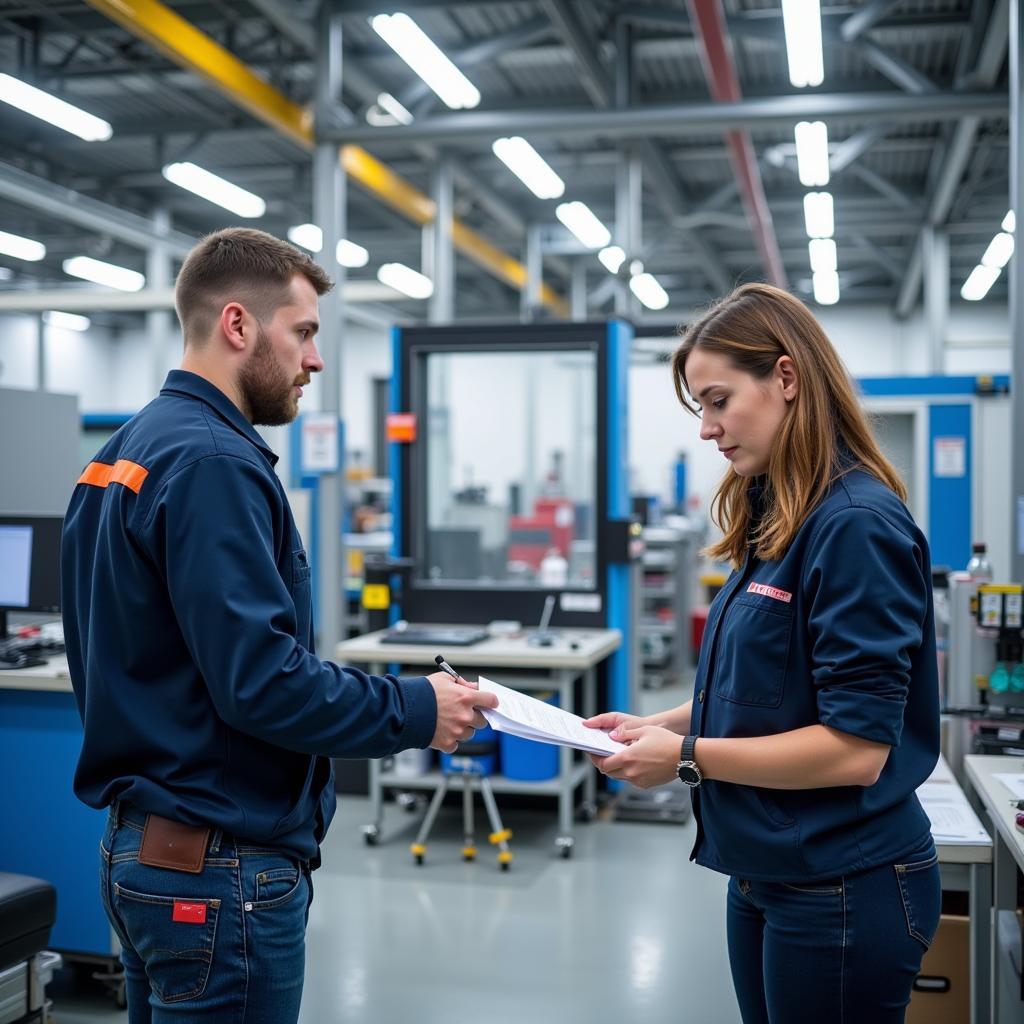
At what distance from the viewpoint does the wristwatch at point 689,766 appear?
1.40 m

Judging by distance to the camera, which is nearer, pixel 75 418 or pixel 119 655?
pixel 119 655

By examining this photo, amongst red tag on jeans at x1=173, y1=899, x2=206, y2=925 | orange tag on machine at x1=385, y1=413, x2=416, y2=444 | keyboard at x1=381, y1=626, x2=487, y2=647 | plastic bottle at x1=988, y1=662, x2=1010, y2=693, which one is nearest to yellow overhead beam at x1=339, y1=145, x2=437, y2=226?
orange tag on machine at x1=385, y1=413, x2=416, y2=444

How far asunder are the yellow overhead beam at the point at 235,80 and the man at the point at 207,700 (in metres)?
3.94

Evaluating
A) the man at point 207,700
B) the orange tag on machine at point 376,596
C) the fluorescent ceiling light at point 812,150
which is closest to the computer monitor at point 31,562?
the orange tag on machine at point 376,596

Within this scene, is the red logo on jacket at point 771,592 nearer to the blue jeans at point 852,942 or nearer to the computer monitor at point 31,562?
the blue jeans at point 852,942

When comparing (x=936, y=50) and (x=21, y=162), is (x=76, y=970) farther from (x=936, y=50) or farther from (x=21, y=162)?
(x=21, y=162)

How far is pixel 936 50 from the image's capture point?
23.1ft

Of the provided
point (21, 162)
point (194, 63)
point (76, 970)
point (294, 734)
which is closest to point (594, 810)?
point (76, 970)

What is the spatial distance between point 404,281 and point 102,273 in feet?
9.59

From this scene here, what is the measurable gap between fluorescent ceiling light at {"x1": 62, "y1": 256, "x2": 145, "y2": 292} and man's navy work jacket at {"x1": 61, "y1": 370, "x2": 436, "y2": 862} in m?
9.46

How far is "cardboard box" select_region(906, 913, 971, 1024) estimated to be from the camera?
2.42 metres

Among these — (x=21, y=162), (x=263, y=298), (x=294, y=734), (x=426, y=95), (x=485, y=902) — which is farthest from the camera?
(x=21, y=162)

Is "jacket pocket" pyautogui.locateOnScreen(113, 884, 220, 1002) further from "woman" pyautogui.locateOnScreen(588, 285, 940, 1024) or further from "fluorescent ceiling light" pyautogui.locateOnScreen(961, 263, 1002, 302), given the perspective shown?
"fluorescent ceiling light" pyautogui.locateOnScreen(961, 263, 1002, 302)

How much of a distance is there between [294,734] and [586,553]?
4.45 meters
